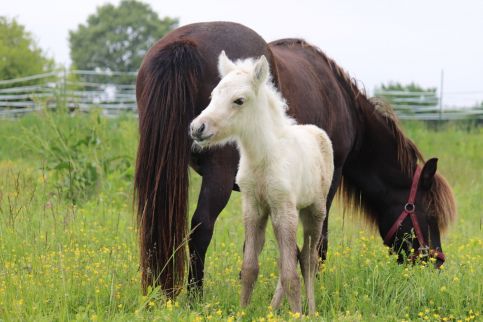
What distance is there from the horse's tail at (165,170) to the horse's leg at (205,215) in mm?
98

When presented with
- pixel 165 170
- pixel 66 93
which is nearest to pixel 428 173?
pixel 165 170

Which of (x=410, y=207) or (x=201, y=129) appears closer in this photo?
(x=201, y=129)

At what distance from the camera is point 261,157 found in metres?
4.04

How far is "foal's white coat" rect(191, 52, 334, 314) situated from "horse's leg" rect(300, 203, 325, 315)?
0.28 metres

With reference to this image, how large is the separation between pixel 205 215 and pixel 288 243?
65 cm

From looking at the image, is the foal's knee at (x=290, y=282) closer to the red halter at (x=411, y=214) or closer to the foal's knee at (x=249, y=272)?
the foal's knee at (x=249, y=272)

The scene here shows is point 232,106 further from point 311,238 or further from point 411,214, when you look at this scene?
point 411,214

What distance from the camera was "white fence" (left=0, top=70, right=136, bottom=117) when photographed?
10703 mm

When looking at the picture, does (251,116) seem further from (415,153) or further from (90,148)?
(90,148)

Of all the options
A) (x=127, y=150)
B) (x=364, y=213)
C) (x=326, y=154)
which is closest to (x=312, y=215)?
(x=326, y=154)

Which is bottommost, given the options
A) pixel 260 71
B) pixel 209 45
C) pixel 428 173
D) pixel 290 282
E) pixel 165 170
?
pixel 290 282

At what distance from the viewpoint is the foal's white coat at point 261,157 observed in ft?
12.6

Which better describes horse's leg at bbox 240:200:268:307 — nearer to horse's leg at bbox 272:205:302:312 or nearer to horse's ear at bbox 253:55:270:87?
horse's leg at bbox 272:205:302:312

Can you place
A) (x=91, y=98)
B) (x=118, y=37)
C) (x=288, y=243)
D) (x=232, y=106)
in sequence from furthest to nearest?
(x=118, y=37), (x=91, y=98), (x=288, y=243), (x=232, y=106)
